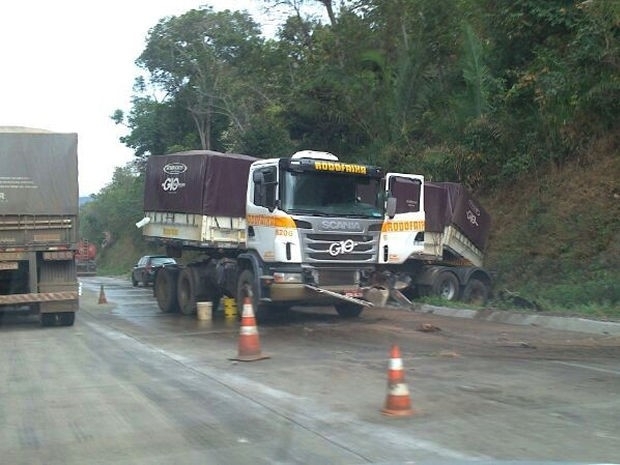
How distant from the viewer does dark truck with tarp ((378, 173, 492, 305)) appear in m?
16.1

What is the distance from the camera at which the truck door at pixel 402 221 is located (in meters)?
15.2

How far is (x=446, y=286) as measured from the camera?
1862 cm

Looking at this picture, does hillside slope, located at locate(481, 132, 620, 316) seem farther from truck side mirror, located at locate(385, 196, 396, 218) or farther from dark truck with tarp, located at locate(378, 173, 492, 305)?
truck side mirror, located at locate(385, 196, 396, 218)

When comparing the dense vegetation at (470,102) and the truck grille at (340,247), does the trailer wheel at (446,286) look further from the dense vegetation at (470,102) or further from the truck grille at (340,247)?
the truck grille at (340,247)

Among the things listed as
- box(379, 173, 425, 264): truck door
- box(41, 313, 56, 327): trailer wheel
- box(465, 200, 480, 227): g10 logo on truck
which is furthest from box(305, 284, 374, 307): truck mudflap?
box(465, 200, 480, 227): g10 logo on truck

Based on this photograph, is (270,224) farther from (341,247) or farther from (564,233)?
(564,233)

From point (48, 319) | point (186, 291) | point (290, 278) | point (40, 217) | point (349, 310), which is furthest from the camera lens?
point (186, 291)

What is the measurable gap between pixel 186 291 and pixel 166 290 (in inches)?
41.4

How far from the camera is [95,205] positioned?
3145 inches

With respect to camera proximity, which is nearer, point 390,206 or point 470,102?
point 390,206

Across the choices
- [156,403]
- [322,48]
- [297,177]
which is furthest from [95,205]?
[156,403]

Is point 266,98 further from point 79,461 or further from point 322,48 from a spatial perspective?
point 79,461

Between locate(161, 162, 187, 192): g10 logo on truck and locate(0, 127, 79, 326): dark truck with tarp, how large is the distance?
2.40 meters

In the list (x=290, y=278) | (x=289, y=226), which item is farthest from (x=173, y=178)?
(x=290, y=278)
